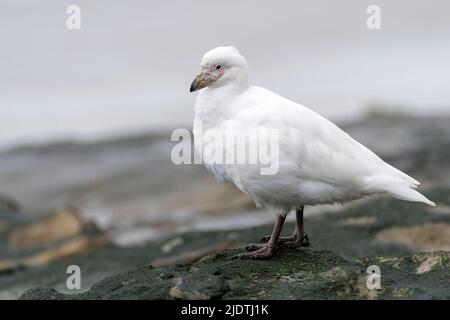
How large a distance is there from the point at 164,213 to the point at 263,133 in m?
15.1

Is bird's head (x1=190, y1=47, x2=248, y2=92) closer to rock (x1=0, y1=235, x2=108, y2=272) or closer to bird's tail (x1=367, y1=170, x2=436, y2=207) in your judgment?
bird's tail (x1=367, y1=170, x2=436, y2=207)

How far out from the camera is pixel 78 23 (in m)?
13.3

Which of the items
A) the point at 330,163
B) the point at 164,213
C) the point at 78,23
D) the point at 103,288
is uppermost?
the point at 78,23

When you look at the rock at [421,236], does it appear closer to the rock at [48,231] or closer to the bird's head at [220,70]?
the bird's head at [220,70]

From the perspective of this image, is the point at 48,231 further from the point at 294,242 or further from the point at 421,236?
the point at 294,242

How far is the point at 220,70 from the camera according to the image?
9.70 m

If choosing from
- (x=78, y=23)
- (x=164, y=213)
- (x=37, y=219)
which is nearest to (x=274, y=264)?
(x=78, y=23)

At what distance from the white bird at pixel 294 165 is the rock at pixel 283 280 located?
0.51 meters

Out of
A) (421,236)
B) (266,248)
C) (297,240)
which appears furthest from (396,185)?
(421,236)

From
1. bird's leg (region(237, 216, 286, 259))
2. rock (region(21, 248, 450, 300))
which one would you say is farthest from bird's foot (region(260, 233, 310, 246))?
rock (region(21, 248, 450, 300))

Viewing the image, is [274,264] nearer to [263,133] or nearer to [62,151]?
[263,133]

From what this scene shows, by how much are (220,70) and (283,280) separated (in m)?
2.93

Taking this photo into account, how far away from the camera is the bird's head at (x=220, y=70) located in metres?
9.63

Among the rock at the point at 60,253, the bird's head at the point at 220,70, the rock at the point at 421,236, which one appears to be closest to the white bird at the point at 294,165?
the bird's head at the point at 220,70
